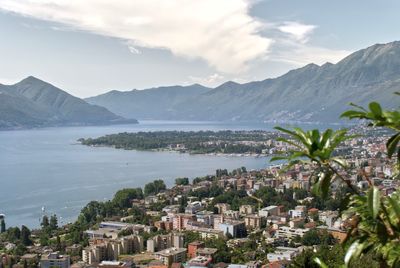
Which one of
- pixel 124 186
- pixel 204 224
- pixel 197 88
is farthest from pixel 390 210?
pixel 197 88

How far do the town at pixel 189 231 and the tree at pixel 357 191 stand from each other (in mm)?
5070

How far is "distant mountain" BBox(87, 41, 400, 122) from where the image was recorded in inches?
2444

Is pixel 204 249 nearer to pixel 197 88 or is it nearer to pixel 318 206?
pixel 318 206

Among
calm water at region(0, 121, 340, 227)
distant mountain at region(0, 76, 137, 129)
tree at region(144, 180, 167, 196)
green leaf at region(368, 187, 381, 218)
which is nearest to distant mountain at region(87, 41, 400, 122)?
distant mountain at region(0, 76, 137, 129)

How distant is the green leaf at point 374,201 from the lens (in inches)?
19.6

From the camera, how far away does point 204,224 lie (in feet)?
33.3

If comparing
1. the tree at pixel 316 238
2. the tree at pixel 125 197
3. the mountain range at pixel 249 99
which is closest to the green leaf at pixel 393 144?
the tree at pixel 316 238

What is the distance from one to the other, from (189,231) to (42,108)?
159ft

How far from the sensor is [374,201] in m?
0.50

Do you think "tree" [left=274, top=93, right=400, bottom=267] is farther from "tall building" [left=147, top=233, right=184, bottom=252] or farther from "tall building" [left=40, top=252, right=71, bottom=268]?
"tall building" [left=147, top=233, right=184, bottom=252]

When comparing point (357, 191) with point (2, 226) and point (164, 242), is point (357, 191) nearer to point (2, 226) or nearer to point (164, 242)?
point (164, 242)

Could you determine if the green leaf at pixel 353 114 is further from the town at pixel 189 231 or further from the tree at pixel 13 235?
the tree at pixel 13 235

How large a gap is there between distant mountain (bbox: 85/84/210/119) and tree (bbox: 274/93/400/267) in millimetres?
84059

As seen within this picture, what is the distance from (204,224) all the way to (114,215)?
2231mm
